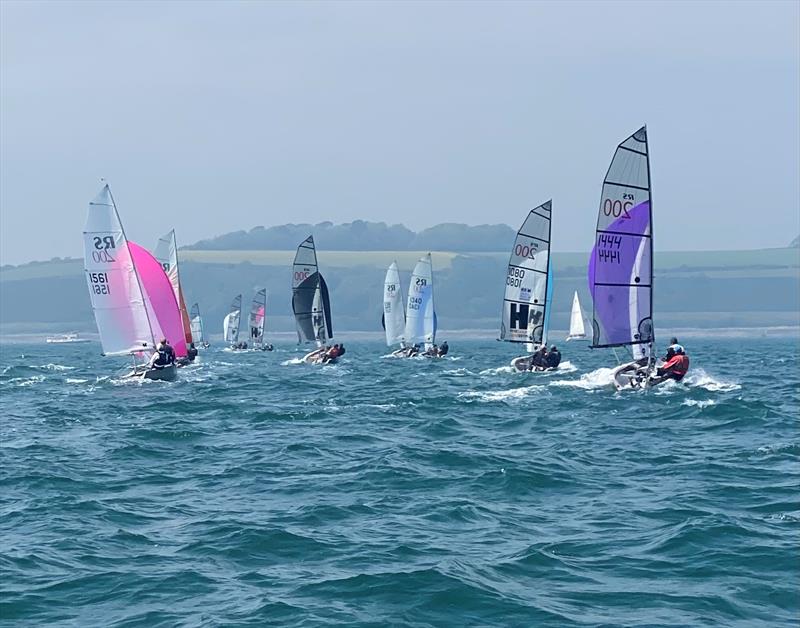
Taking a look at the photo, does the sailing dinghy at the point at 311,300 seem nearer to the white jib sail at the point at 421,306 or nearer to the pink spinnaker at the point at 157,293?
the white jib sail at the point at 421,306

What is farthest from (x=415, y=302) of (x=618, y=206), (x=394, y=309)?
(x=618, y=206)

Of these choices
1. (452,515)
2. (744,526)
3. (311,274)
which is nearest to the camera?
(744,526)

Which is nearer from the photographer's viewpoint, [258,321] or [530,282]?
[530,282]

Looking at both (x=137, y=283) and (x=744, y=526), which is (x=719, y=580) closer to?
(x=744, y=526)

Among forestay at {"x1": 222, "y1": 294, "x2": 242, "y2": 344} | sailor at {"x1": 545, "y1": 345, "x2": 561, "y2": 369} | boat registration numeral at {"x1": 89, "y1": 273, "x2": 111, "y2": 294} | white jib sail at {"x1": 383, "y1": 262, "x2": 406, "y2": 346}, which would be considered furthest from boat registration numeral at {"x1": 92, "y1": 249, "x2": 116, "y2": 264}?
forestay at {"x1": 222, "y1": 294, "x2": 242, "y2": 344}

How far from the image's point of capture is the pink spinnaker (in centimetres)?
4297

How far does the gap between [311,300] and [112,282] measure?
73.5 ft

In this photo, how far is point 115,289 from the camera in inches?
1604

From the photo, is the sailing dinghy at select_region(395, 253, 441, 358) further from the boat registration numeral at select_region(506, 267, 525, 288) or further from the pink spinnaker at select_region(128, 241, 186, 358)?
the pink spinnaker at select_region(128, 241, 186, 358)

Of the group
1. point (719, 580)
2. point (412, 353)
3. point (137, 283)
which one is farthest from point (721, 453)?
point (412, 353)

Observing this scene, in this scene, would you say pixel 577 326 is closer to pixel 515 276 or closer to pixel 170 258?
pixel 170 258

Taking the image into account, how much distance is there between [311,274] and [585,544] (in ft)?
164

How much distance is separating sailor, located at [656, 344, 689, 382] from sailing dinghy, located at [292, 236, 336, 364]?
30.1m

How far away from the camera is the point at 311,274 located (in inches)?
2458
